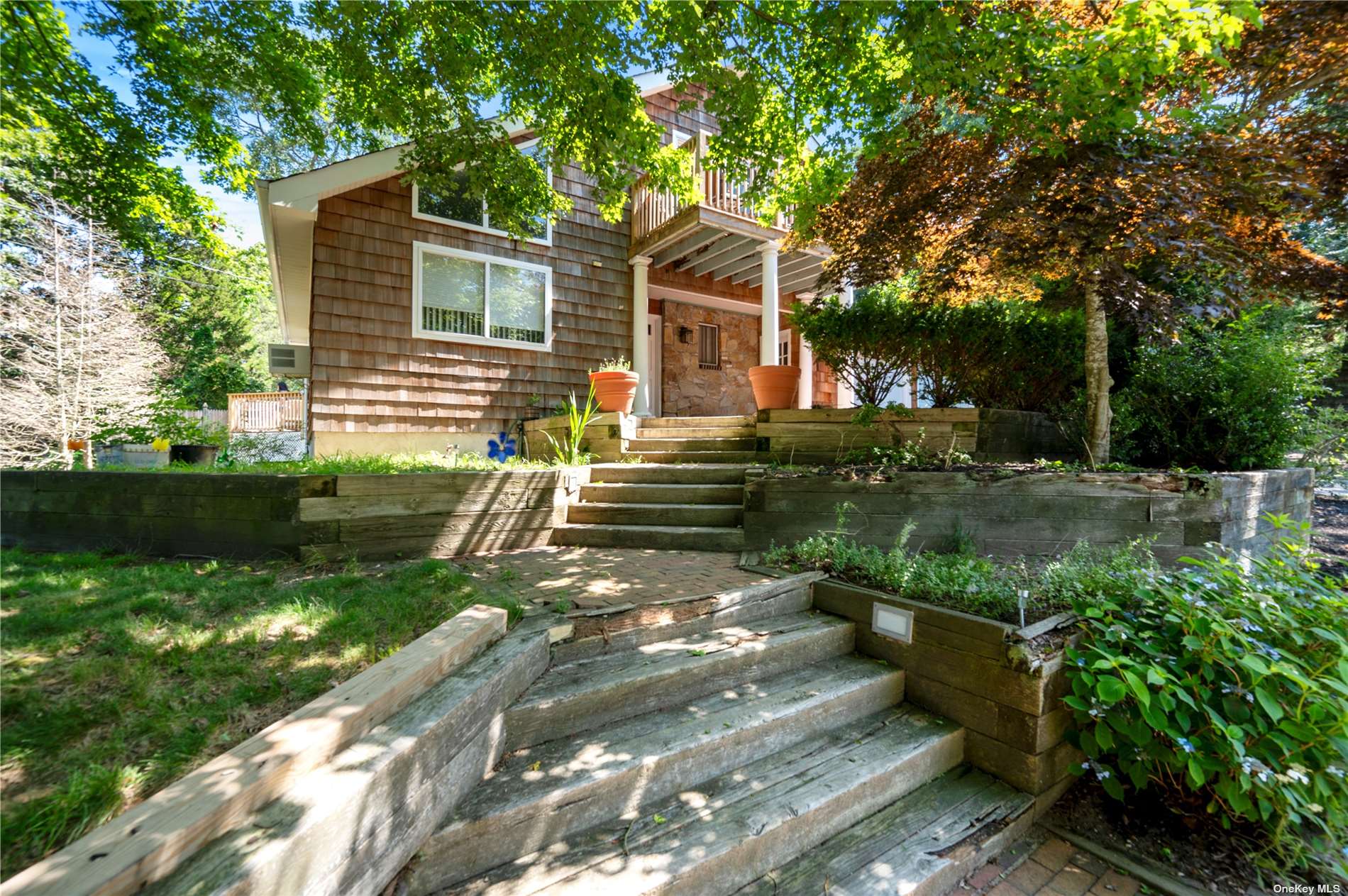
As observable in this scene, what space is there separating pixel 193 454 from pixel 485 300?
3.71m

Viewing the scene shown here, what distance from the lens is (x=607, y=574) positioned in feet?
10.8

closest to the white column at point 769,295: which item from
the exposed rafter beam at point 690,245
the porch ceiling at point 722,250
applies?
the porch ceiling at point 722,250

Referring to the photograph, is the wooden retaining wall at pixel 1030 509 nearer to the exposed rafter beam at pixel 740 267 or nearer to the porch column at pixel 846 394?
the porch column at pixel 846 394

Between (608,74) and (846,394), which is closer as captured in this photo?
(608,74)

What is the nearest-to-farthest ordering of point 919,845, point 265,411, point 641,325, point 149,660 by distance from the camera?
1. point 149,660
2. point 919,845
3. point 641,325
4. point 265,411

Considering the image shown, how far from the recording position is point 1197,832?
204 cm

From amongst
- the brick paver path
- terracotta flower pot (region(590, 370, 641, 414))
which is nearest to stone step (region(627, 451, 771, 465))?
terracotta flower pot (region(590, 370, 641, 414))

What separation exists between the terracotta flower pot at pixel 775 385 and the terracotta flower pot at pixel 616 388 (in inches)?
54.2

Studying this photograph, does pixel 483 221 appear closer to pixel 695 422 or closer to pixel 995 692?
pixel 695 422

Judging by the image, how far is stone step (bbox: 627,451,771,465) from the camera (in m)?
5.18

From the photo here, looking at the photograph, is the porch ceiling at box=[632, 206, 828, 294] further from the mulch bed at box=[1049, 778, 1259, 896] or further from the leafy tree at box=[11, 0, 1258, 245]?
the mulch bed at box=[1049, 778, 1259, 896]

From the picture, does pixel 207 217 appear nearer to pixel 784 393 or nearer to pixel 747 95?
pixel 747 95

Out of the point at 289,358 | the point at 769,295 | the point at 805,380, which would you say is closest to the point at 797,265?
the point at 769,295

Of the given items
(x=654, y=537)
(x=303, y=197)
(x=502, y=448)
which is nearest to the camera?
(x=654, y=537)
